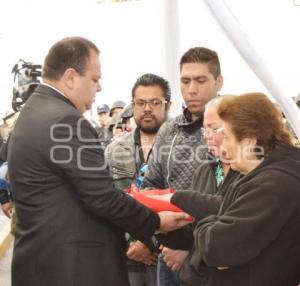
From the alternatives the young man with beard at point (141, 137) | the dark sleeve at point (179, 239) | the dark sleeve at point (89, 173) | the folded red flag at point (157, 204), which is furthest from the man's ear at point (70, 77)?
the young man with beard at point (141, 137)

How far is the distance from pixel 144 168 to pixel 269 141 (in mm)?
A: 1201

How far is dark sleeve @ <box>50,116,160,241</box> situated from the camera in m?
1.92

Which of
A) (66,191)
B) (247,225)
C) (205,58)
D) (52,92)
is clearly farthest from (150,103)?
(247,225)

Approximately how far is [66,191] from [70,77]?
1.48ft

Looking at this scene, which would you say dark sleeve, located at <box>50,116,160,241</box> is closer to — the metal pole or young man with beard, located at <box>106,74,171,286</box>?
the metal pole

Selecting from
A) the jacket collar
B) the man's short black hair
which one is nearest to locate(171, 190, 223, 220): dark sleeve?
the jacket collar

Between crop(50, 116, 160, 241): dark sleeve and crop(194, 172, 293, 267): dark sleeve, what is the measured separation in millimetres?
470

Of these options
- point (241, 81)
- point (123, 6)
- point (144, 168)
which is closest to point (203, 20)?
point (241, 81)

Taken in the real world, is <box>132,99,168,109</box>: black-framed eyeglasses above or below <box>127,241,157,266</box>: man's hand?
above

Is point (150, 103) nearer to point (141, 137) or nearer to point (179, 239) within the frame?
point (141, 137)

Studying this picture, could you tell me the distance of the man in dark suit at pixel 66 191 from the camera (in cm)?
194

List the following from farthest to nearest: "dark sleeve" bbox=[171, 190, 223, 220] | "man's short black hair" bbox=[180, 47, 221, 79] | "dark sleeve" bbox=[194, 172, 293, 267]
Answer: "man's short black hair" bbox=[180, 47, 221, 79] → "dark sleeve" bbox=[171, 190, 223, 220] → "dark sleeve" bbox=[194, 172, 293, 267]

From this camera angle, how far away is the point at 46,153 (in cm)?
193

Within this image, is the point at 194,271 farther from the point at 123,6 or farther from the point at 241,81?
the point at 123,6
